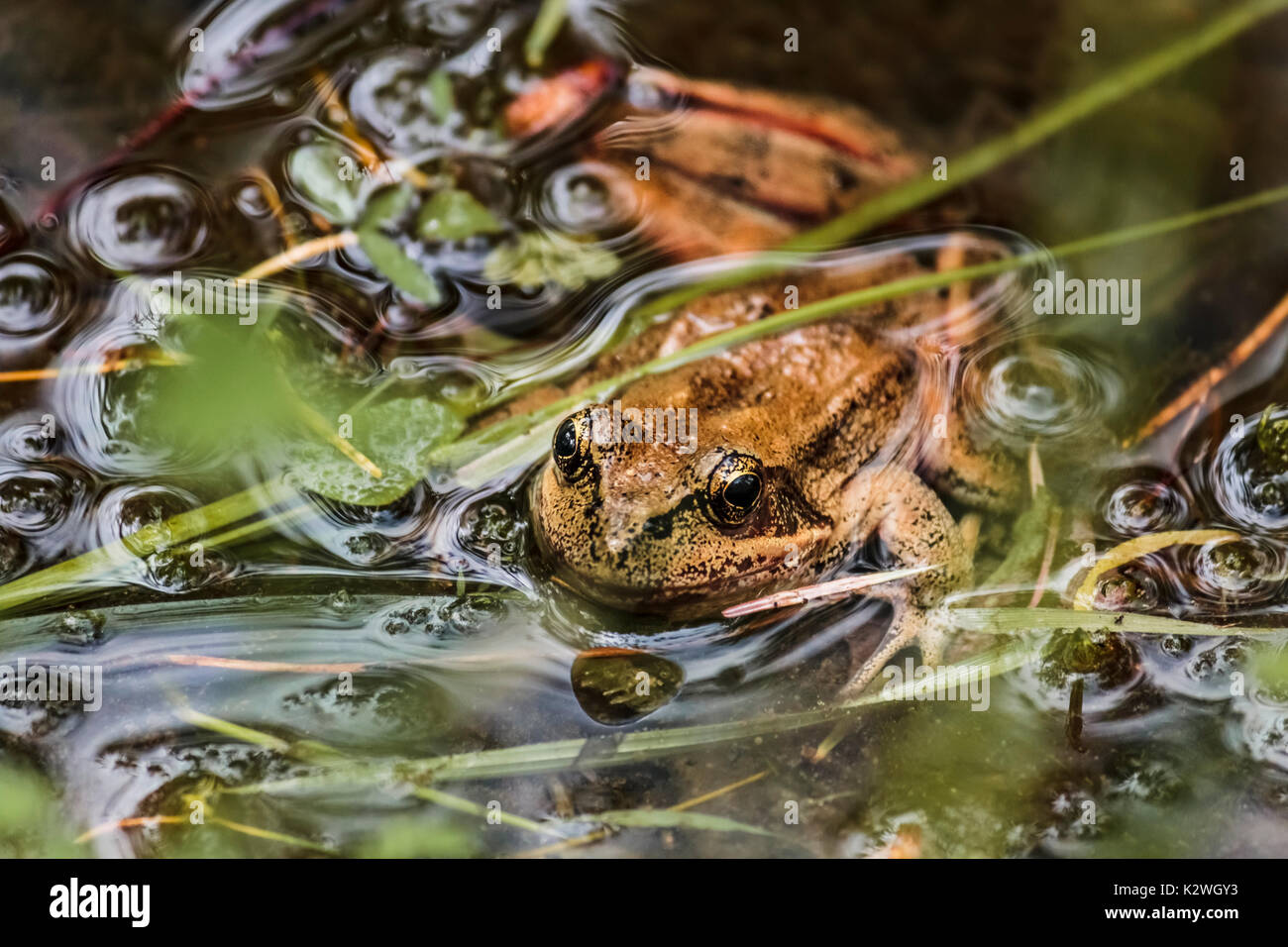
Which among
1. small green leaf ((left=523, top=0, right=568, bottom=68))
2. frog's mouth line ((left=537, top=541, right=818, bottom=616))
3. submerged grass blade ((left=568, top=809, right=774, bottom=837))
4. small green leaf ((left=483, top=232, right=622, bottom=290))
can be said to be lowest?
submerged grass blade ((left=568, top=809, right=774, bottom=837))

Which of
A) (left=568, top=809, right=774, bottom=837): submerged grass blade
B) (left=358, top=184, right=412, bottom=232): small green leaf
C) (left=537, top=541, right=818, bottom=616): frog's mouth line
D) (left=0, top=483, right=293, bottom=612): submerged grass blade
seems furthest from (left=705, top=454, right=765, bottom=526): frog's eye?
(left=358, top=184, right=412, bottom=232): small green leaf

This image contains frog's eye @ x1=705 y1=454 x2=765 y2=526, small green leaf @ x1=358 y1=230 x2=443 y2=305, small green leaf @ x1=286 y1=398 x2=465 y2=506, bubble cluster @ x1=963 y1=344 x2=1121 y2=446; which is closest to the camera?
frog's eye @ x1=705 y1=454 x2=765 y2=526

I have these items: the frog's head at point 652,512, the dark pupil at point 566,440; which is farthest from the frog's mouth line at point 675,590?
the dark pupil at point 566,440

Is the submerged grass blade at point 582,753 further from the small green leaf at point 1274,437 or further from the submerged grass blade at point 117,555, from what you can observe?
the small green leaf at point 1274,437

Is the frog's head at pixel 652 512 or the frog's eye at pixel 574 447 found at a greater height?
the frog's eye at pixel 574 447

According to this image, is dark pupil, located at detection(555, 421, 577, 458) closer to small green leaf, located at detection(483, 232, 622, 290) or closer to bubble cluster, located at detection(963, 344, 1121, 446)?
small green leaf, located at detection(483, 232, 622, 290)

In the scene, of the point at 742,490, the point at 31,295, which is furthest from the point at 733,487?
the point at 31,295
